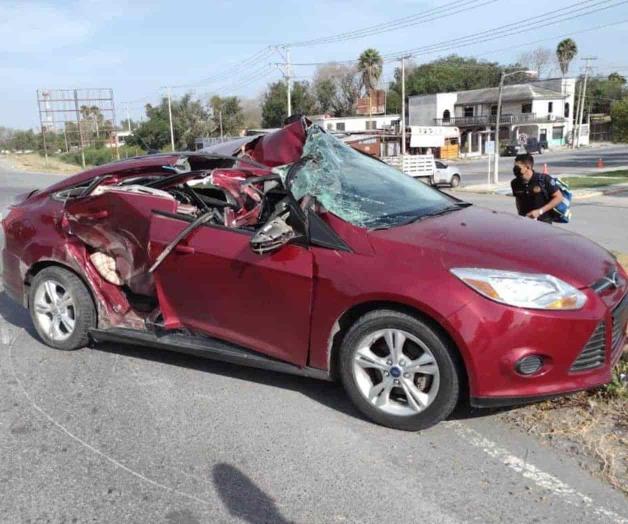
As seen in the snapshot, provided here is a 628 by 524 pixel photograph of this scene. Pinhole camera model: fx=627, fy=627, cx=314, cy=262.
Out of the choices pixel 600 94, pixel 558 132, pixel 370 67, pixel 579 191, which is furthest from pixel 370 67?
pixel 579 191

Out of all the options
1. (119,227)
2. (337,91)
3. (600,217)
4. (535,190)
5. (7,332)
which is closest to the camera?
(119,227)

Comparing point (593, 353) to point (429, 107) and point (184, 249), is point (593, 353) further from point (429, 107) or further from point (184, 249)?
point (429, 107)

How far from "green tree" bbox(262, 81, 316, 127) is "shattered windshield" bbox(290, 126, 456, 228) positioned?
76793 mm

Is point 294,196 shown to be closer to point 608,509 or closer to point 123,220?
point 123,220

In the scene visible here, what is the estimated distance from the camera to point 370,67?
7194cm

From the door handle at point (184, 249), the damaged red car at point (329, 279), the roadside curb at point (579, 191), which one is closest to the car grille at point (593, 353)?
the damaged red car at point (329, 279)

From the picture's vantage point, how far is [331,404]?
13.4 ft

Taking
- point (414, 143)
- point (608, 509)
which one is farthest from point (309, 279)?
point (414, 143)

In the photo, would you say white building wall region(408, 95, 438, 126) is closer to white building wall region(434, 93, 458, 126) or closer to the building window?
white building wall region(434, 93, 458, 126)

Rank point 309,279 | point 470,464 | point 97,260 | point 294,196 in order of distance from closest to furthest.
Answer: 1. point 470,464
2. point 309,279
3. point 294,196
4. point 97,260

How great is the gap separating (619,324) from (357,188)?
1829mm

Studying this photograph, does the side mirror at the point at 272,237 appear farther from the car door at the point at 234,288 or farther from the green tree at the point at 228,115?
the green tree at the point at 228,115

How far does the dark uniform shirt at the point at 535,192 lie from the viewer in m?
6.32

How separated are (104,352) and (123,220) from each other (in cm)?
119
